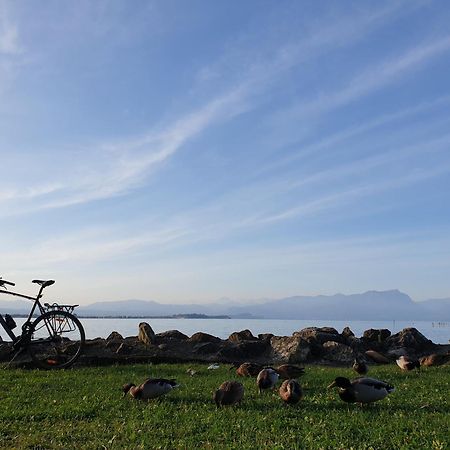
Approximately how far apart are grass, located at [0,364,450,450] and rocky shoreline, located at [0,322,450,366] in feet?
17.5

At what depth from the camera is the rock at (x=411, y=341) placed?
885 inches

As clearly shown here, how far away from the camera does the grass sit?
7512 millimetres

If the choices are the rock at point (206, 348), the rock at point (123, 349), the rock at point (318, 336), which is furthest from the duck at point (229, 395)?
the rock at point (318, 336)

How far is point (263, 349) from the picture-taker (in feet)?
69.0

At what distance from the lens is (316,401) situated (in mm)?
10625

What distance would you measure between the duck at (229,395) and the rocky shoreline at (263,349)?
8699 mm

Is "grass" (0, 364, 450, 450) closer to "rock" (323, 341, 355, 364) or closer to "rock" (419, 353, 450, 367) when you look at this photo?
"rock" (419, 353, 450, 367)

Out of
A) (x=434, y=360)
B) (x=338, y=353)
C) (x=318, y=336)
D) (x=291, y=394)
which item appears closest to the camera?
(x=291, y=394)

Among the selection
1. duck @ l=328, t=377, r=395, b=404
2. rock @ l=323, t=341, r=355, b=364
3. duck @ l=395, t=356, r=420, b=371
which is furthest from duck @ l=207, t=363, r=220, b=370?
duck @ l=328, t=377, r=395, b=404

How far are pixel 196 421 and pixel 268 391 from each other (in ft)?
10.6

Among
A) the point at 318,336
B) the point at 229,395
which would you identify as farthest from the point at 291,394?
the point at 318,336

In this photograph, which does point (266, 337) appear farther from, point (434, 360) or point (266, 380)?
point (266, 380)

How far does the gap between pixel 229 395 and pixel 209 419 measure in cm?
115

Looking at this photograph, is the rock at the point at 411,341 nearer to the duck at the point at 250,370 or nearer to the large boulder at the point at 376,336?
the large boulder at the point at 376,336
